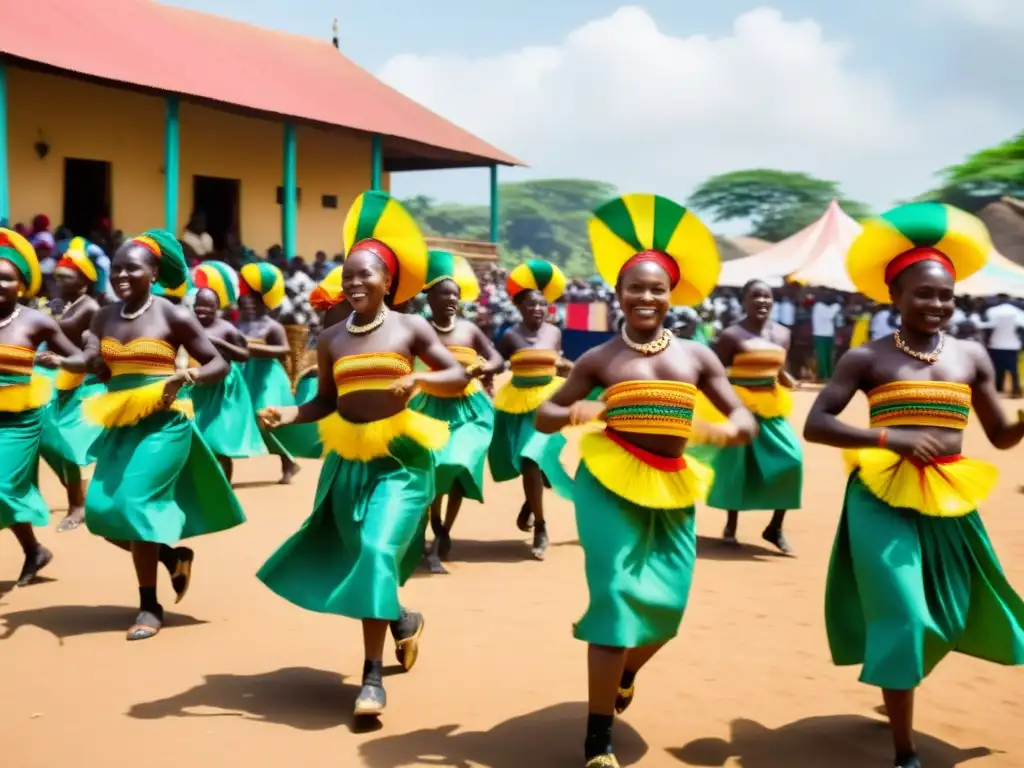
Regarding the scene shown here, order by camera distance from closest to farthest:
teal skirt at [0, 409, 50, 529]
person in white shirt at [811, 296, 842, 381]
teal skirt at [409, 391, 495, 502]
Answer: teal skirt at [0, 409, 50, 529] → teal skirt at [409, 391, 495, 502] → person in white shirt at [811, 296, 842, 381]

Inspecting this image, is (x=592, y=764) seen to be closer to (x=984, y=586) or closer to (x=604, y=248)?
(x=984, y=586)

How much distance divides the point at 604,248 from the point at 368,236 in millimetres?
1341

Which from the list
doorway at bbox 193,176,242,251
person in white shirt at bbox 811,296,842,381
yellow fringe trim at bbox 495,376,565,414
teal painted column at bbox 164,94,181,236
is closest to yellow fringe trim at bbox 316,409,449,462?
yellow fringe trim at bbox 495,376,565,414

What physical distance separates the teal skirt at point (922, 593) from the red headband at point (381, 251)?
227 centimetres

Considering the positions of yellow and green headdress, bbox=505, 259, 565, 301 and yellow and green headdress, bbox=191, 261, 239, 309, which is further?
yellow and green headdress, bbox=191, 261, 239, 309

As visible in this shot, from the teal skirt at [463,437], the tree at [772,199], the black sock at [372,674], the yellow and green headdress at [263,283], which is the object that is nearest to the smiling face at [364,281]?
the black sock at [372,674]

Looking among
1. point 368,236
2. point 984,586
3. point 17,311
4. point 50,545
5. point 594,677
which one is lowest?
point 50,545

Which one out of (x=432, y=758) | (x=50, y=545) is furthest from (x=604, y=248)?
(x=50, y=545)

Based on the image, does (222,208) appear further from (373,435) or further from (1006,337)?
(373,435)

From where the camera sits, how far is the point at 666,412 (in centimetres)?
455

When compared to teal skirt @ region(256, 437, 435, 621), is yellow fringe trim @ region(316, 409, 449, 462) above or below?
above

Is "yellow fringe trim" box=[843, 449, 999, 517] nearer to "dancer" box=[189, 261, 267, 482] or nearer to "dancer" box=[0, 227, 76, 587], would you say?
"dancer" box=[0, 227, 76, 587]

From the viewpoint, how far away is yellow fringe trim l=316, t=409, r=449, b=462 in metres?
5.28

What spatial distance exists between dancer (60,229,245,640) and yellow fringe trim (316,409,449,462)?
120 cm
